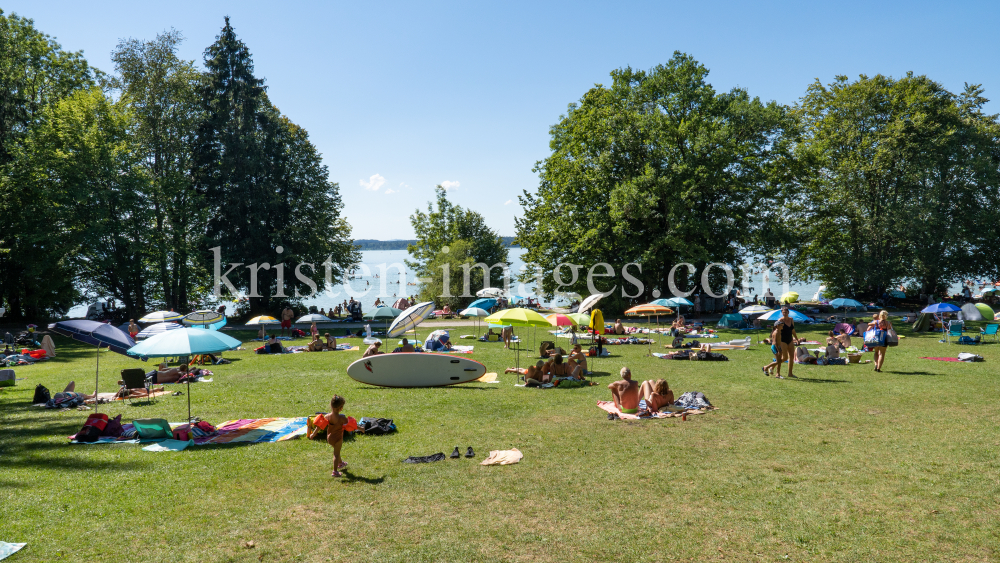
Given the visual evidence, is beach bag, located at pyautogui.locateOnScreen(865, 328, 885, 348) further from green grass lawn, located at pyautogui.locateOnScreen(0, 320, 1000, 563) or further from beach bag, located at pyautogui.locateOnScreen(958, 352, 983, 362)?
beach bag, located at pyautogui.locateOnScreen(958, 352, 983, 362)

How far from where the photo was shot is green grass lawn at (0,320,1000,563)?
623cm

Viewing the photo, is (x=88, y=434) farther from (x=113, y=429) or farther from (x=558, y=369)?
(x=558, y=369)

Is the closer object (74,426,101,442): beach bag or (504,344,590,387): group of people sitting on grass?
(74,426,101,442): beach bag

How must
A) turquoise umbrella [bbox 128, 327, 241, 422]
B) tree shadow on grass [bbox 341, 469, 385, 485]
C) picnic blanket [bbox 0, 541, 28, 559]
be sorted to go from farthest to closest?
turquoise umbrella [bbox 128, 327, 241, 422]
tree shadow on grass [bbox 341, 469, 385, 485]
picnic blanket [bbox 0, 541, 28, 559]

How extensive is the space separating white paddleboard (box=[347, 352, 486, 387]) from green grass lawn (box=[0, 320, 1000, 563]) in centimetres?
189

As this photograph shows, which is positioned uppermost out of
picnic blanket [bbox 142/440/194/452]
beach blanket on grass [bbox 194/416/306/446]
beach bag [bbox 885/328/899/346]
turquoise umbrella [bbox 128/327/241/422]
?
turquoise umbrella [bbox 128/327/241/422]

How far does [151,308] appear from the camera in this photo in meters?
42.2

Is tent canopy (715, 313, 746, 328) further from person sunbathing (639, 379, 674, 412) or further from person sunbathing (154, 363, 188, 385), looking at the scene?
person sunbathing (154, 363, 188, 385)

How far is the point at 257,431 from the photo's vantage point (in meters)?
11.1

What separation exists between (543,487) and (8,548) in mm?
→ 6232

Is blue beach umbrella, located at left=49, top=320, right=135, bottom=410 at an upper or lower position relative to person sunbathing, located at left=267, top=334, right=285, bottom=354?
upper

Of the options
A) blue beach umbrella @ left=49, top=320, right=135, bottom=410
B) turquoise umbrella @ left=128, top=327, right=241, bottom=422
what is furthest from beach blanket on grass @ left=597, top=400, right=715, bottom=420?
blue beach umbrella @ left=49, top=320, right=135, bottom=410

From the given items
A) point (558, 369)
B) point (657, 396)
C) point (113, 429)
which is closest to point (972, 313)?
point (558, 369)

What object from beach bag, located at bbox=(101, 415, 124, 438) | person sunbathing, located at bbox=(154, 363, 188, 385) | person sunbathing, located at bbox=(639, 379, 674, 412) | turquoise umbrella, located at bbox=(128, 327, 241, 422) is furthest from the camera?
person sunbathing, located at bbox=(154, 363, 188, 385)
